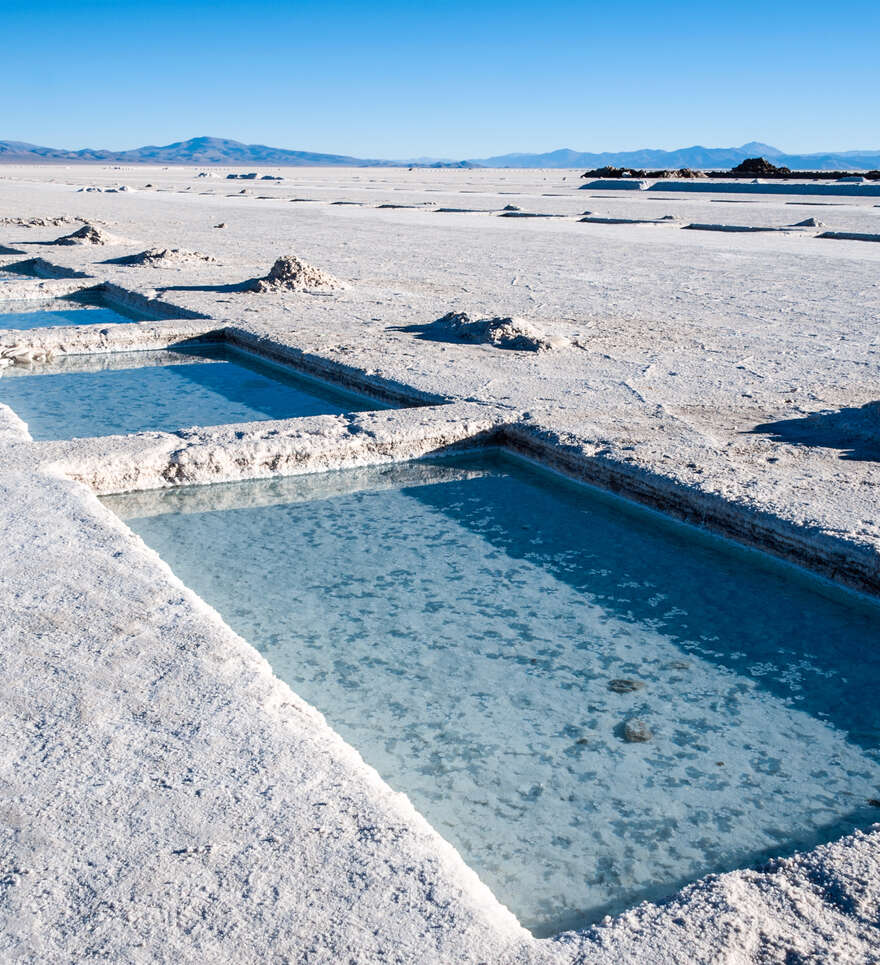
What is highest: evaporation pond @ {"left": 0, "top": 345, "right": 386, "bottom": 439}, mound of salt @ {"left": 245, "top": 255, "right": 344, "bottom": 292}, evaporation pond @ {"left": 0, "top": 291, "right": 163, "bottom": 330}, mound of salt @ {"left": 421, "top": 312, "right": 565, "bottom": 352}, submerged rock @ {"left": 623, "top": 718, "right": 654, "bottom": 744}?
mound of salt @ {"left": 245, "top": 255, "right": 344, "bottom": 292}

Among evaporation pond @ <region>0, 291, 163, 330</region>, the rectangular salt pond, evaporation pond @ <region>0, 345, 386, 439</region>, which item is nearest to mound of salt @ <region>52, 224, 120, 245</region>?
evaporation pond @ <region>0, 291, 163, 330</region>

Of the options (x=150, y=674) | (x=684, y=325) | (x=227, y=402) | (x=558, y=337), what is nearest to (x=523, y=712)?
(x=150, y=674)

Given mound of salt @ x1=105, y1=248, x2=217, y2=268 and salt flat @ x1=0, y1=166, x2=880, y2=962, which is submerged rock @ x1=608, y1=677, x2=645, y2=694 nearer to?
salt flat @ x1=0, y1=166, x2=880, y2=962

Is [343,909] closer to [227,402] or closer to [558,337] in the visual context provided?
[227,402]

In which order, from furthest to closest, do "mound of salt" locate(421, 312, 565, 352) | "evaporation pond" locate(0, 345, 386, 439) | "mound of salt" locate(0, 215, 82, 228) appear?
"mound of salt" locate(0, 215, 82, 228)
"mound of salt" locate(421, 312, 565, 352)
"evaporation pond" locate(0, 345, 386, 439)

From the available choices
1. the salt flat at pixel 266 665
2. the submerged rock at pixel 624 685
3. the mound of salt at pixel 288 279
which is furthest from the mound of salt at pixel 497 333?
the submerged rock at pixel 624 685

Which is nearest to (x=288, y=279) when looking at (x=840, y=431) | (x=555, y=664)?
(x=840, y=431)
